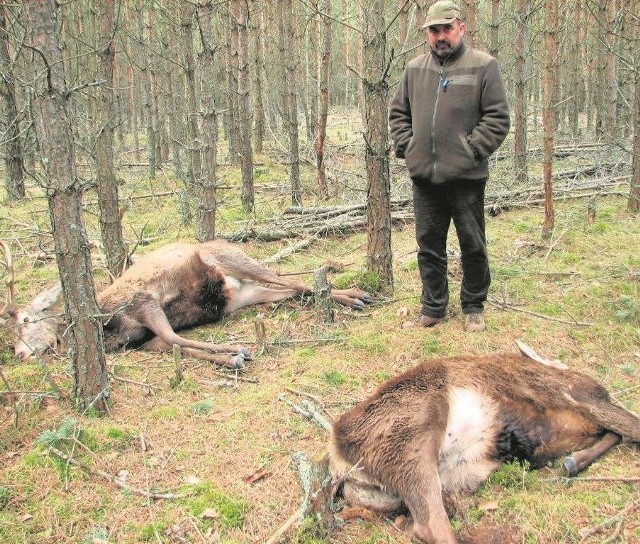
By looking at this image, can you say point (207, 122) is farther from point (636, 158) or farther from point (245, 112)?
point (636, 158)

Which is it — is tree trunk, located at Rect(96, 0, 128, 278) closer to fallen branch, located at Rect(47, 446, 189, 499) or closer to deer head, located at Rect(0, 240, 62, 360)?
deer head, located at Rect(0, 240, 62, 360)

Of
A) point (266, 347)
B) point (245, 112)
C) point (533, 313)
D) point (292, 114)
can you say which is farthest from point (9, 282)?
point (292, 114)

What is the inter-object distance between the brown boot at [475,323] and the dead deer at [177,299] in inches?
47.0

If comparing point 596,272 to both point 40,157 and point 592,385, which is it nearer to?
point 592,385

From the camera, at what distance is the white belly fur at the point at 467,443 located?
341 cm

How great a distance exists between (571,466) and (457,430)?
0.68 meters

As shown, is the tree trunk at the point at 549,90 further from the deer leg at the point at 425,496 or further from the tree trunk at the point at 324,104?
the deer leg at the point at 425,496

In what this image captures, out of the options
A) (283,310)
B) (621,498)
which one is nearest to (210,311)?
(283,310)

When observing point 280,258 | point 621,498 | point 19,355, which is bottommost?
point 621,498

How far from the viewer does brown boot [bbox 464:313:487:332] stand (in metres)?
5.27

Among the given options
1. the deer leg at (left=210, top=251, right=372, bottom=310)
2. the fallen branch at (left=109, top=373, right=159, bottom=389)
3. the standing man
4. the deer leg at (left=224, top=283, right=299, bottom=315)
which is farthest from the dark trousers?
the fallen branch at (left=109, top=373, right=159, bottom=389)

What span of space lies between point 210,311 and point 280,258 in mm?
1924

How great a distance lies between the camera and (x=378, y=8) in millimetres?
5406

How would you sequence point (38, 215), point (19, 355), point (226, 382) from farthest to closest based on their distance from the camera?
point (38, 215)
point (19, 355)
point (226, 382)
